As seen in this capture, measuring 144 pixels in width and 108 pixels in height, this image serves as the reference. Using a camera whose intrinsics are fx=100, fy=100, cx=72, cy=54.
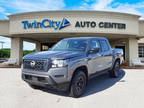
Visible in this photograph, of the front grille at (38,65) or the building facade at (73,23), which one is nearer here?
the front grille at (38,65)

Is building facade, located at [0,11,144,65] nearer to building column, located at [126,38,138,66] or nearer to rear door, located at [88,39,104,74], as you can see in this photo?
building column, located at [126,38,138,66]

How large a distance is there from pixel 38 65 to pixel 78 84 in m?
1.50

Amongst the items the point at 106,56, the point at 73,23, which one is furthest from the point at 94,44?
the point at 73,23

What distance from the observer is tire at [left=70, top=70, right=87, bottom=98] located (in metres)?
3.24

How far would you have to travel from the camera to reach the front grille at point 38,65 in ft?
10.00

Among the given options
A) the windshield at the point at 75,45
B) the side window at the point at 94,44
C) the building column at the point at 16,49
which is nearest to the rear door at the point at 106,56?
the side window at the point at 94,44

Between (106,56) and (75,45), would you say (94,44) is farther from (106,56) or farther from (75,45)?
(106,56)

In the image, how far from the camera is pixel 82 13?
32.6 ft

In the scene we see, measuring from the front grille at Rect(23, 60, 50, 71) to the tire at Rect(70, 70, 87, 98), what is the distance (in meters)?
0.96

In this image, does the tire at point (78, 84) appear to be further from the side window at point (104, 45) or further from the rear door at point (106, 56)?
the side window at point (104, 45)

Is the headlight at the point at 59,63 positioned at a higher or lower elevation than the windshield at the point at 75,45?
lower

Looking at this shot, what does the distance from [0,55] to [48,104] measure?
2715 cm

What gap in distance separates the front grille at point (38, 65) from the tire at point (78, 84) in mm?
960

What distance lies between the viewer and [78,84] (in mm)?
3508
